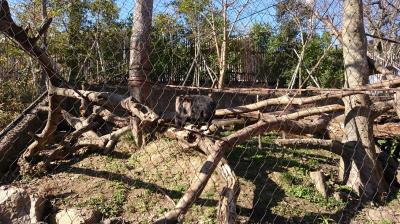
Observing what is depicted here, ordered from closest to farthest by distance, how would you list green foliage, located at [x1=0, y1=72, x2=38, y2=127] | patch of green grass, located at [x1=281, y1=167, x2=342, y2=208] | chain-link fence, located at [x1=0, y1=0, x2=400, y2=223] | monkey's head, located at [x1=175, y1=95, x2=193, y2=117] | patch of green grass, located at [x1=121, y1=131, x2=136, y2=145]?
chain-link fence, located at [x1=0, y1=0, x2=400, y2=223] < patch of green grass, located at [x1=281, y1=167, x2=342, y2=208] < monkey's head, located at [x1=175, y1=95, x2=193, y2=117] < patch of green grass, located at [x1=121, y1=131, x2=136, y2=145] < green foliage, located at [x1=0, y1=72, x2=38, y2=127]

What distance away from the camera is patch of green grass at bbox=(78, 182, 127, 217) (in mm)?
3656

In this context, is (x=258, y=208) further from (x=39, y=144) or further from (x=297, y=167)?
(x=39, y=144)

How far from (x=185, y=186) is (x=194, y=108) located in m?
0.95

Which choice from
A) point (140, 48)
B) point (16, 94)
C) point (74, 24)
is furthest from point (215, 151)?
point (74, 24)

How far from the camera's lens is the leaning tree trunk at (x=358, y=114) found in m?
3.80

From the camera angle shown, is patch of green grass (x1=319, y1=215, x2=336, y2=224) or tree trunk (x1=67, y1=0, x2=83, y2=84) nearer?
patch of green grass (x1=319, y1=215, x2=336, y2=224)

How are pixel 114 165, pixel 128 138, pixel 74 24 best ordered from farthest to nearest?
1. pixel 74 24
2. pixel 128 138
3. pixel 114 165

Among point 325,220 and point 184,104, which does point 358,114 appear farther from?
point 184,104

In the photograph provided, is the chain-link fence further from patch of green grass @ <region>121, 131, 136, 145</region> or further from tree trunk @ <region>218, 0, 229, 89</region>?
tree trunk @ <region>218, 0, 229, 89</region>

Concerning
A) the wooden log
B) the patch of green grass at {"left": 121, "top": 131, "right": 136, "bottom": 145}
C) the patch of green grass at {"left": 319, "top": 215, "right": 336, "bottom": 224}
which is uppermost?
the wooden log

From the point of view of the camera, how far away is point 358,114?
3826 mm

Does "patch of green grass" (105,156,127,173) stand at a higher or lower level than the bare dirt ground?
higher

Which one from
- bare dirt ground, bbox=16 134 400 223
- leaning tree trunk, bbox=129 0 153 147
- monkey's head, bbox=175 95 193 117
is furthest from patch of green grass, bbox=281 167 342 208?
leaning tree trunk, bbox=129 0 153 147

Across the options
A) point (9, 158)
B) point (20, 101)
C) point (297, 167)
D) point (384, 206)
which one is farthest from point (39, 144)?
point (20, 101)
